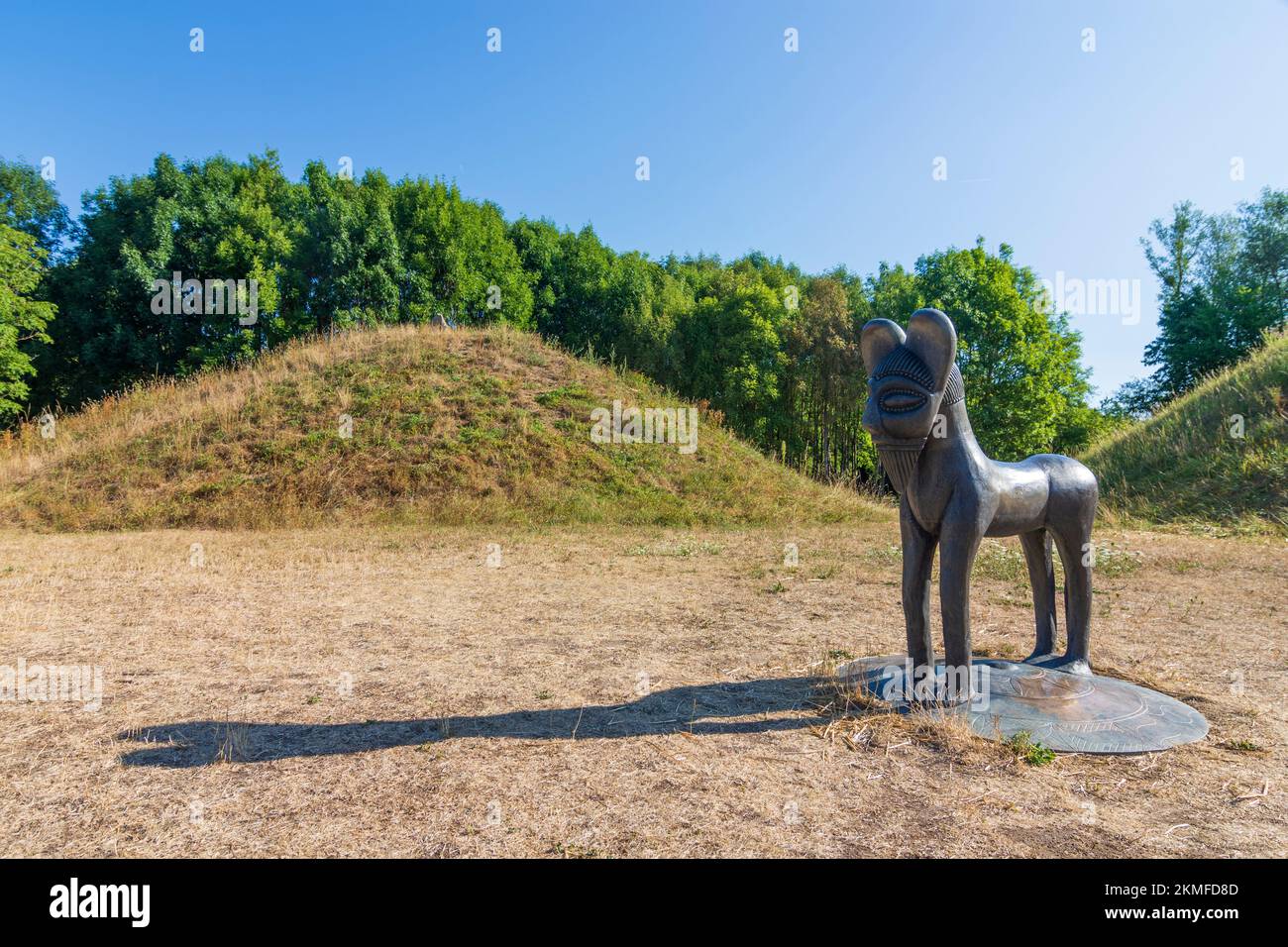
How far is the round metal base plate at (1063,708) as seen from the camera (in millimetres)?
3990

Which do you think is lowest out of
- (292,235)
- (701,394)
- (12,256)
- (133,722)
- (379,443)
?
(133,722)

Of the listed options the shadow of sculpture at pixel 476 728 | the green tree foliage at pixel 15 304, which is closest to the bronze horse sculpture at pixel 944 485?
the shadow of sculpture at pixel 476 728

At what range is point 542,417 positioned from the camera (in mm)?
19000

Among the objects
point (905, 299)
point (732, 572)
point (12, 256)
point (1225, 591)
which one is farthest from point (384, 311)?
point (1225, 591)

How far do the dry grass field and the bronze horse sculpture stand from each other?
26.0 inches

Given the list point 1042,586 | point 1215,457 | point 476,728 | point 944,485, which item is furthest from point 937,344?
point 1215,457

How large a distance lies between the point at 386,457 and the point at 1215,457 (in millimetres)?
18823

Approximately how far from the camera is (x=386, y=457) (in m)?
16.7

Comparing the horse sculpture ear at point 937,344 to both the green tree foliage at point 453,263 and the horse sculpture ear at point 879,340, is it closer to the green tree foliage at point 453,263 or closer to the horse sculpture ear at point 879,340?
the horse sculpture ear at point 879,340

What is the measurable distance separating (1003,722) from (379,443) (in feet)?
51.6

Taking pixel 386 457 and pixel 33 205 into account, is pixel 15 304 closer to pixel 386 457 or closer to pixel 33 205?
pixel 386 457

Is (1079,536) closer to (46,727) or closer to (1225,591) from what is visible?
(1225,591)

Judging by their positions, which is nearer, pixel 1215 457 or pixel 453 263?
pixel 1215 457

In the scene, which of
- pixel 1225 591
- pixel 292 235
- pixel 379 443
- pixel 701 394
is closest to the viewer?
pixel 1225 591
